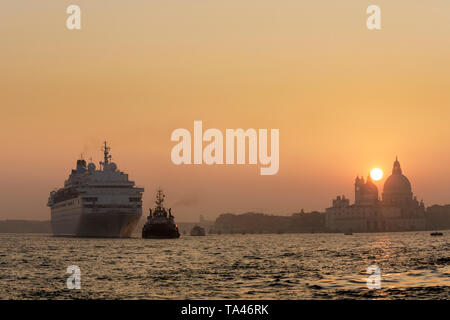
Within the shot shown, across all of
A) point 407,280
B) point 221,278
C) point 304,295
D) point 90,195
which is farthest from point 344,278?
point 90,195

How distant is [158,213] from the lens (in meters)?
160

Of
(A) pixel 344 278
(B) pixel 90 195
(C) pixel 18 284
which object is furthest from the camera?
(B) pixel 90 195

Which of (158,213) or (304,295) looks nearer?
(304,295)

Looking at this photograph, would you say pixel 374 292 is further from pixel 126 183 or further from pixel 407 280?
pixel 126 183

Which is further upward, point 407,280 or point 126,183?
point 126,183
